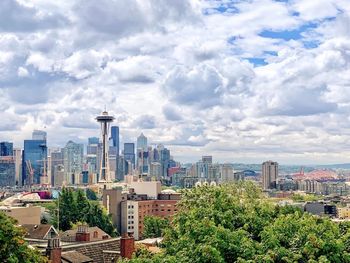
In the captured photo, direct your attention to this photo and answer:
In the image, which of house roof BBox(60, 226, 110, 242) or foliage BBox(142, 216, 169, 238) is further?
foliage BBox(142, 216, 169, 238)

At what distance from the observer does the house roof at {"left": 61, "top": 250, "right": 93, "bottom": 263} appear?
34062 millimetres

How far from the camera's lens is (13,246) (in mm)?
27438

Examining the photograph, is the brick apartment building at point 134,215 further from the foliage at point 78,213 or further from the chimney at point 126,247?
the chimney at point 126,247

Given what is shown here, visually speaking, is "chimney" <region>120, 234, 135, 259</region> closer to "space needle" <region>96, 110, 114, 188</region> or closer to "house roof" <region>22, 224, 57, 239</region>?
"house roof" <region>22, 224, 57, 239</region>

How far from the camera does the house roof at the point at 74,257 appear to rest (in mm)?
34062

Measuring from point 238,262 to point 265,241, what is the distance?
8.25ft

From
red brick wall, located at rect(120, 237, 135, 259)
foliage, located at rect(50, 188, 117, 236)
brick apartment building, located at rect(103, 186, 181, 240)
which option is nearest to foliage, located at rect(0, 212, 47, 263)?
red brick wall, located at rect(120, 237, 135, 259)

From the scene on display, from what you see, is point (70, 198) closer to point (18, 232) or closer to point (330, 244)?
point (18, 232)

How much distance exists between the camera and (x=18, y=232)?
28.0 metres

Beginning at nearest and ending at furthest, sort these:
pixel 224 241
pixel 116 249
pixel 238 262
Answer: pixel 238 262 < pixel 224 241 < pixel 116 249

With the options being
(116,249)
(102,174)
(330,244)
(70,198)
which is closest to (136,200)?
(70,198)

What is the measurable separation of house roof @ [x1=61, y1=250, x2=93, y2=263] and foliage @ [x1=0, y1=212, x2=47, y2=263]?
576 cm

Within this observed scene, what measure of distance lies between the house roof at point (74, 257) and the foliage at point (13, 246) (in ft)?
18.9

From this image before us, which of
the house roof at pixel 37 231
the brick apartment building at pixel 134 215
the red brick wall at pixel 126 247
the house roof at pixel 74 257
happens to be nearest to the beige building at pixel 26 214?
the house roof at pixel 37 231
